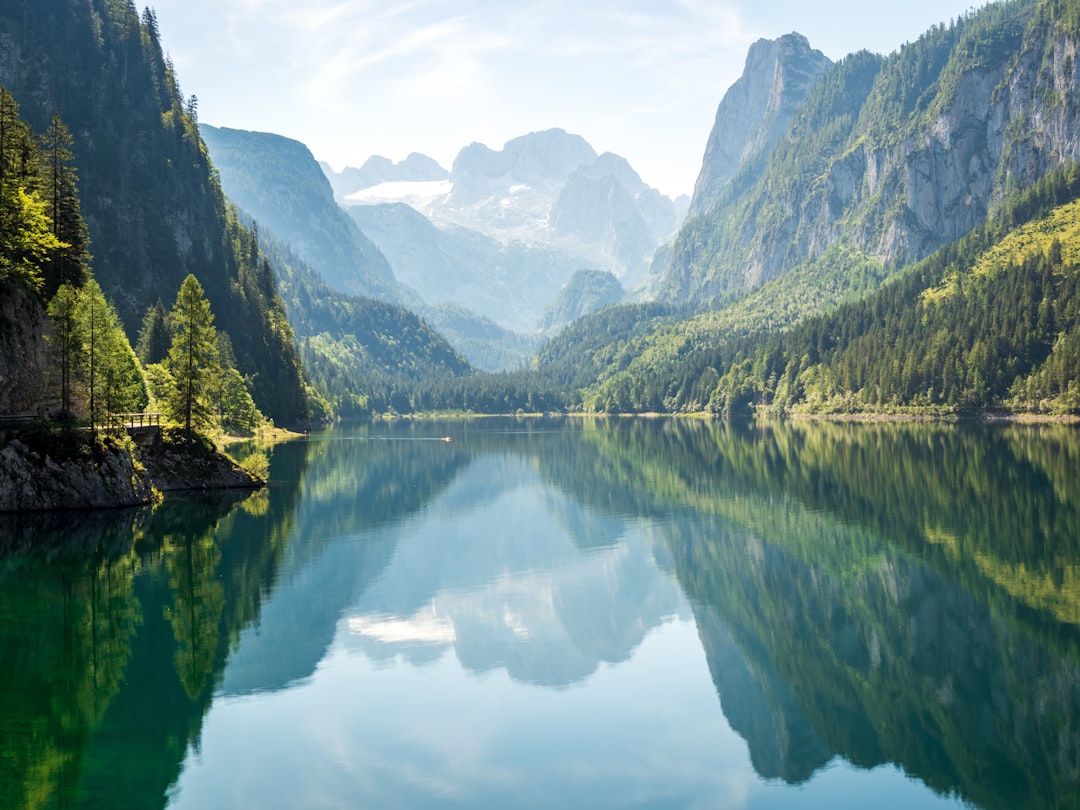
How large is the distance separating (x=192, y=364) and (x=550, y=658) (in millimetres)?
63037

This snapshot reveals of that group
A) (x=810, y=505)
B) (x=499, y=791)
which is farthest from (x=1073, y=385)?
(x=499, y=791)

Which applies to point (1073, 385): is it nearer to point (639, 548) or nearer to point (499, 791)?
point (639, 548)

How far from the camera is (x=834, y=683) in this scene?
116 ft

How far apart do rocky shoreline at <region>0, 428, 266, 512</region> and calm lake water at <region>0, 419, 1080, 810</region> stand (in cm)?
376

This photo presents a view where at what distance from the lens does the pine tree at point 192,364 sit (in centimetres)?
8975

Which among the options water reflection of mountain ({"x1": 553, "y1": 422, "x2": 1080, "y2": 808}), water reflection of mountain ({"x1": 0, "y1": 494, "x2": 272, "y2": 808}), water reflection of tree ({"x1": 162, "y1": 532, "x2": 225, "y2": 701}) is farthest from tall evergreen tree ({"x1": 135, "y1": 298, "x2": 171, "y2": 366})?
water reflection of tree ({"x1": 162, "y1": 532, "x2": 225, "y2": 701})

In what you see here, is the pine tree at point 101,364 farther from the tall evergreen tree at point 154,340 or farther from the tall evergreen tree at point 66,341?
the tall evergreen tree at point 154,340

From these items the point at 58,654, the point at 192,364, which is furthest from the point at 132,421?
the point at 58,654

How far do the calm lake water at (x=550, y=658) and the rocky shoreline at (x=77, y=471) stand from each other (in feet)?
12.3

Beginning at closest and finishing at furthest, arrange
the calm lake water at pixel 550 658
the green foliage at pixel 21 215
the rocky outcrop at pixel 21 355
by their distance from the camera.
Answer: the calm lake water at pixel 550 658, the rocky outcrop at pixel 21 355, the green foliage at pixel 21 215

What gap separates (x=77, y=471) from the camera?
7431 cm

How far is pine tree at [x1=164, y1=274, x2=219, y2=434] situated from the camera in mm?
89750

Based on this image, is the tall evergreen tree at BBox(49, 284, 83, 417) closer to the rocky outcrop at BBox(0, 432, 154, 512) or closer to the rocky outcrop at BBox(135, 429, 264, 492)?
the rocky outcrop at BBox(0, 432, 154, 512)

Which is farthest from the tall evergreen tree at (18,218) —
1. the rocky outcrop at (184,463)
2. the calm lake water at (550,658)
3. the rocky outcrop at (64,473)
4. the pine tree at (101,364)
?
the calm lake water at (550,658)
